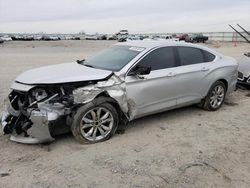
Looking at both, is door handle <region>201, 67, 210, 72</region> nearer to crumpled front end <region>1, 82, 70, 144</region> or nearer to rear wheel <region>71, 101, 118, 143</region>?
rear wheel <region>71, 101, 118, 143</region>

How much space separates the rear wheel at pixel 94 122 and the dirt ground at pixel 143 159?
0.15 m

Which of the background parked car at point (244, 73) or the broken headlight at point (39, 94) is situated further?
the background parked car at point (244, 73)

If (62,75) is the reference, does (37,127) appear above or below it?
below

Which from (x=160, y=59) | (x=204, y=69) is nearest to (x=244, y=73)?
(x=204, y=69)

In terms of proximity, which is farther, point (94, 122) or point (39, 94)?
point (94, 122)

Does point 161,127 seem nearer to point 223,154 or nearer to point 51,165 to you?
point 223,154

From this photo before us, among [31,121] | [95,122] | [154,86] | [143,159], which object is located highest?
[154,86]

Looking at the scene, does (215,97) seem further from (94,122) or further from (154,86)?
(94,122)

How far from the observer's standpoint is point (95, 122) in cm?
507

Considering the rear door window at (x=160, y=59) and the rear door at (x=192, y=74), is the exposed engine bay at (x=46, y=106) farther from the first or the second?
the rear door at (x=192, y=74)

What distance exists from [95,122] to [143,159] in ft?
3.43

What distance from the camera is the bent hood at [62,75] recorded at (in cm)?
488

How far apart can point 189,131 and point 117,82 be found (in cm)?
164

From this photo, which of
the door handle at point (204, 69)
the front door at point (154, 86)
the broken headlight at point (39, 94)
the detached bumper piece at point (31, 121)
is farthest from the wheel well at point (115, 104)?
the door handle at point (204, 69)
